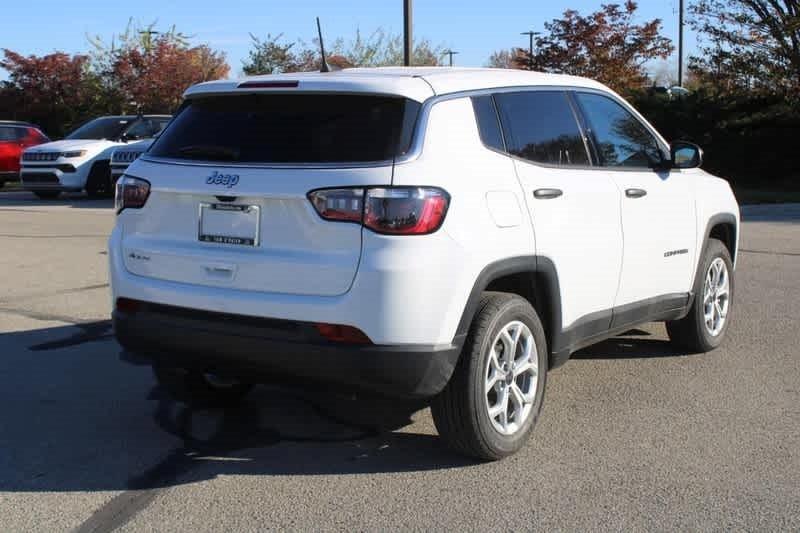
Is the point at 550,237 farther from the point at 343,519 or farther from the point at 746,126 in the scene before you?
the point at 746,126

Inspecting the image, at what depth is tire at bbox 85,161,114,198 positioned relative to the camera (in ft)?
65.5

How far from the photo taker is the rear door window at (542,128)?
4.93m

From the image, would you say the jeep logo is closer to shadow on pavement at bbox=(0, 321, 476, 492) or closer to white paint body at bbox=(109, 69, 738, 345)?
white paint body at bbox=(109, 69, 738, 345)

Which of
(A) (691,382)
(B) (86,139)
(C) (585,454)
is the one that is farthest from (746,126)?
(C) (585,454)

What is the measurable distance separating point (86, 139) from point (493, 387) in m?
17.5

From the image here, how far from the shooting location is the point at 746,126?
23.8 m

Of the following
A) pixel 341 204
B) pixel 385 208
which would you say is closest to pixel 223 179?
pixel 341 204

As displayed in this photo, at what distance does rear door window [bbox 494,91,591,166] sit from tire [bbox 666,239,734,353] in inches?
64.0

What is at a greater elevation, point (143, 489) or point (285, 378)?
point (285, 378)

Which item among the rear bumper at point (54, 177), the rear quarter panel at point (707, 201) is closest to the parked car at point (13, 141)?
the rear bumper at point (54, 177)

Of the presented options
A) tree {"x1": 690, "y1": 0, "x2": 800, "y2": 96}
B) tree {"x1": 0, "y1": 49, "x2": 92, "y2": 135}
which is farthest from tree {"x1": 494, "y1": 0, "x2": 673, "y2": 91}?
tree {"x1": 0, "y1": 49, "x2": 92, "y2": 135}

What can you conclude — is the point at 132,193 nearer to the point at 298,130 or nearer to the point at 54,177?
the point at 298,130

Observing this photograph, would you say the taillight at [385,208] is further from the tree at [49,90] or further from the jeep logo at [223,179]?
the tree at [49,90]

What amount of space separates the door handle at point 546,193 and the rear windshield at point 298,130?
2.70 feet
